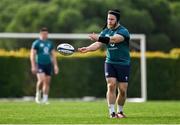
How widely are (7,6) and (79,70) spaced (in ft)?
87.9

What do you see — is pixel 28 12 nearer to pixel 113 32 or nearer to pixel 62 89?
pixel 62 89

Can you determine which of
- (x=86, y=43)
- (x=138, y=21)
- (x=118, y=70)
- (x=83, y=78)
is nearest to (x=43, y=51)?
(x=118, y=70)

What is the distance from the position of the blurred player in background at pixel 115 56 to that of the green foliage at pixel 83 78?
57.2 ft

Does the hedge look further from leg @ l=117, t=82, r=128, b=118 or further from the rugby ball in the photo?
the rugby ball

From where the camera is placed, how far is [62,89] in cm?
3422

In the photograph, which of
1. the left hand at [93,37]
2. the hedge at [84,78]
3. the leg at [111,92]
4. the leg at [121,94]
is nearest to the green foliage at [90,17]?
the hedge at [84,78]

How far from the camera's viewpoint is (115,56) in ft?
53.2

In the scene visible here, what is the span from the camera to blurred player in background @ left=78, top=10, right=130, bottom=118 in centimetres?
1602

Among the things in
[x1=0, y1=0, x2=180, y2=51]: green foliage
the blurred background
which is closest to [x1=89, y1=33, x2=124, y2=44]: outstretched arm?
the blurred background

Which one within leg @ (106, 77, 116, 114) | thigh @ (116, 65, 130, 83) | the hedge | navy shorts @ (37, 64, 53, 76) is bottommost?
the hedge

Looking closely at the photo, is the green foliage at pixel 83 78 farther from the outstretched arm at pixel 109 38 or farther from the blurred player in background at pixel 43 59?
the outstretched arm at pixel 109 38

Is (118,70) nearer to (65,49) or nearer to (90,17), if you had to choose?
(65,49)

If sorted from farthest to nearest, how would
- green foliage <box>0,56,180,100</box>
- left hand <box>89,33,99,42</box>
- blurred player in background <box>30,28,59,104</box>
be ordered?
green foliage <box>0,56,180,100</box>, blurred player in background <box>30,28,59,104</box>, left hand <box>89,33,99,42</box>

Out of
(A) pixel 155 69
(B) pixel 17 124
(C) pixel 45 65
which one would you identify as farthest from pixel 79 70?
(B) pixel 17 124
